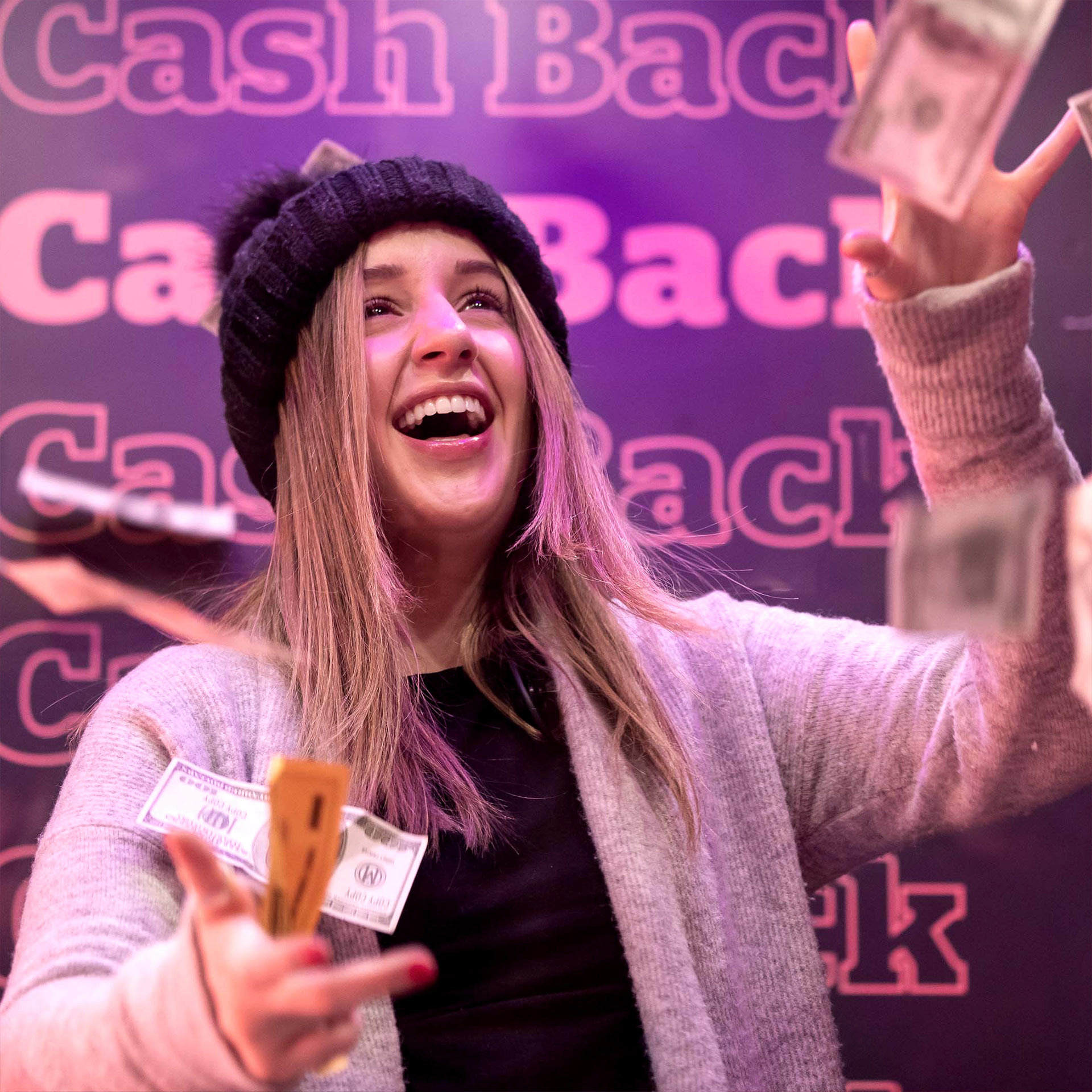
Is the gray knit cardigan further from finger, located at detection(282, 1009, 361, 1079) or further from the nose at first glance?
the nose

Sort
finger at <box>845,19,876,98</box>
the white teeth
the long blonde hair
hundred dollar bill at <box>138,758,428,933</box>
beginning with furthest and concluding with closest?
the white teeth
the long blonde hair
hundred dollar bill at <box>138,758,428,933</box>
finger at <box>845,19,876,98</box>

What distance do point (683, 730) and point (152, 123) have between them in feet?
4.20

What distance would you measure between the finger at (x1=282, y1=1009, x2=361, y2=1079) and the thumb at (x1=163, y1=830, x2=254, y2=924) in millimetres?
67

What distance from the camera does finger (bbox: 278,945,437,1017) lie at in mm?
525

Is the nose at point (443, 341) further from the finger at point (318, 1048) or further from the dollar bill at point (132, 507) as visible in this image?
the finger at point (318, 1048)

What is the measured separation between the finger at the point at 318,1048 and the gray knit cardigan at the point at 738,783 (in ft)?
0.22

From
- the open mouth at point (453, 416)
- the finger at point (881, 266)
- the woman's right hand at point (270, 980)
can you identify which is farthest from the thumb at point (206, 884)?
the open mouth at point (453, 416)

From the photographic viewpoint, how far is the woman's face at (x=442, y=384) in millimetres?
1209

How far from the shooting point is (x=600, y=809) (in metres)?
1.12

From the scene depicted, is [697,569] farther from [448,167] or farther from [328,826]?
[328,826]

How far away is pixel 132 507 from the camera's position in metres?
1.75

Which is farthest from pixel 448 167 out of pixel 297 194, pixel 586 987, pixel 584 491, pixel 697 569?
pixel 586 987

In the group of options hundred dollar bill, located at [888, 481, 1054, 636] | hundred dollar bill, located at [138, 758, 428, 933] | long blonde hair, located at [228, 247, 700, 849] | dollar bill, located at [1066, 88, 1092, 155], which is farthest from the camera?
Answer: long blonde hair, located at [228, 247, 700, 849]

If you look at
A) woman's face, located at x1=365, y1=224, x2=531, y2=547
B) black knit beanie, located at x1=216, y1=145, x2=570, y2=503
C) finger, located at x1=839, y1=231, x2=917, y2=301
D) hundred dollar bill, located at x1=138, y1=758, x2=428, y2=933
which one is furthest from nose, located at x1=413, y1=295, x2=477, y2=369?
finger, located at x1=839, y1=231, x2=917, y2=301
